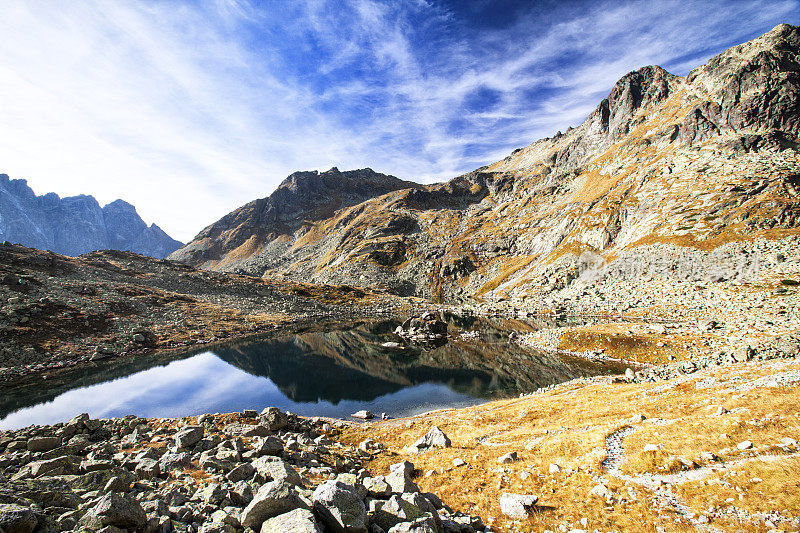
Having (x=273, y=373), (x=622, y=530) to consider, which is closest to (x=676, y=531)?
(x=622, y=530)

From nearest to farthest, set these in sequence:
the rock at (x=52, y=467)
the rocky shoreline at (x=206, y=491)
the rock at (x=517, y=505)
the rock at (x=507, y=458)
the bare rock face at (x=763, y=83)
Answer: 1. the rocky shoreline at (x=206, y=491)
2. the rock at (x=517, y=505)
3. the rock at (x=52, y=467)
4. the rock at (x=507, y=458)
5. the bare rock face at (x=763, y=83)

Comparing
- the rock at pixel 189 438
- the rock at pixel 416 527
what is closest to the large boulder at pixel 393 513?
the rock at pixel 416 527

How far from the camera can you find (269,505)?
850 cm

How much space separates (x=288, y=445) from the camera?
2081 cm

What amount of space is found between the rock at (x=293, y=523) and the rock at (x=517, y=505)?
7711 mm

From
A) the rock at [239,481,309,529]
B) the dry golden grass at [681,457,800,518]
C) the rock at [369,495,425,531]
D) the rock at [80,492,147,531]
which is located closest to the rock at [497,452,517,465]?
the dry golden grass at [681,457,800,518]

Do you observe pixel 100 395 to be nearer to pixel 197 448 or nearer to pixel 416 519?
pixel 197 448

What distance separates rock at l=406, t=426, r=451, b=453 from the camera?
69.2 feet

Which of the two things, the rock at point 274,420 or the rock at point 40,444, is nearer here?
the rock at point 40,444

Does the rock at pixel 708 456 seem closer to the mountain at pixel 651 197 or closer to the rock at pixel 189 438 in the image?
the rock at pixel 189 438

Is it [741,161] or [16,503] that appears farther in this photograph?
[741,161]

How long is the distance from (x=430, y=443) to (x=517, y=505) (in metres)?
10.7

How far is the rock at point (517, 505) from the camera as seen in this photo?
11461 millimetres

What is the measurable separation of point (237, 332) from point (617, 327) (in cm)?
8232
